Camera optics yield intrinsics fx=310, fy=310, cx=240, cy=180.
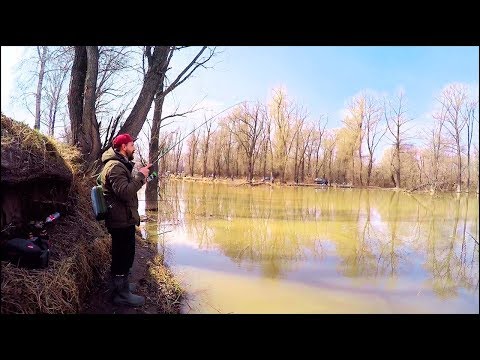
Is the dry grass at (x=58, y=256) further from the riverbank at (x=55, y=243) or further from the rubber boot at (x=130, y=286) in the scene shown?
the rubber boot at (x=130, y=286)

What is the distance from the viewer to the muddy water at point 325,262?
13.7 feet

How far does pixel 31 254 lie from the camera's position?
299 cm

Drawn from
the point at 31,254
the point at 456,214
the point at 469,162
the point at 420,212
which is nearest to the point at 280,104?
the point at 420,212

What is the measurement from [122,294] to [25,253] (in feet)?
3.46

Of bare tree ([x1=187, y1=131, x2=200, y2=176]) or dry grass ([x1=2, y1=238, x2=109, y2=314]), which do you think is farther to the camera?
bare tree ([x1=187, y1=131, x2=200, y2=176])

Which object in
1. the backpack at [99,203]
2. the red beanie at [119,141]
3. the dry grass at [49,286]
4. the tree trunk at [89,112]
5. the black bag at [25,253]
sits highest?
the tree trunk at [89,112]

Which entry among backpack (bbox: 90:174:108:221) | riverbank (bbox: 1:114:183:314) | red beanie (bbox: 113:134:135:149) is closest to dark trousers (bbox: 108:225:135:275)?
backpack (bbox: 90:174:108:221)

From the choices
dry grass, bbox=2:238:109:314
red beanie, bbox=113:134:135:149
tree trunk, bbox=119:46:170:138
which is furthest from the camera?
tree trunk, bbox=119:46:170:138

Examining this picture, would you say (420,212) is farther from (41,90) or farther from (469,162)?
(41,90)

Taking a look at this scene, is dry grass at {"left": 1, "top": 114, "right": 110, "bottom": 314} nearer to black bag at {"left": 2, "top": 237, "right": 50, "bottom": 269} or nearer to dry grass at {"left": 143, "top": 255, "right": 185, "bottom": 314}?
black bag at {"left": 2, "top": 237, "right": 50, "bottom": 269}

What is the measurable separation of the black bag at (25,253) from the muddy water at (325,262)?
1.74 meters

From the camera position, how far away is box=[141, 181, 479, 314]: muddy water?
417 centimetres

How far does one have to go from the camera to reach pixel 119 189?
10.6 feet

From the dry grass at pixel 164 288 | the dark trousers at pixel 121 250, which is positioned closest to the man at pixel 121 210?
the dark trousers at pixel 121 250
